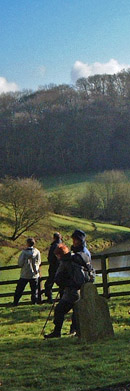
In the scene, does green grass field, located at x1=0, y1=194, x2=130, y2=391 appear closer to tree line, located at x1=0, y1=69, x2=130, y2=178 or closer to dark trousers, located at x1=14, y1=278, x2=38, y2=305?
dark trousers, located at x1=14, y1=278, x2=38, y2=305

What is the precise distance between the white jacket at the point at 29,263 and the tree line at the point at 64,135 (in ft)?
279

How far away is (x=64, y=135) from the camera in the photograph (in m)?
110

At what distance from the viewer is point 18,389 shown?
6934mm

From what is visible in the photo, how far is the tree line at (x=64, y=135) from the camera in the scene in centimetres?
10394

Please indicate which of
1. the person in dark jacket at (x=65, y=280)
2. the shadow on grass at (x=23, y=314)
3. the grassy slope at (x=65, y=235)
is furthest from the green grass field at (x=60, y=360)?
the grassy slope at (x=65, y=235)

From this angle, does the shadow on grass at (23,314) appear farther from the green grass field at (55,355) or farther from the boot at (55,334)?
the boot at (55,334)

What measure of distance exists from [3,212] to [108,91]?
93143 mm

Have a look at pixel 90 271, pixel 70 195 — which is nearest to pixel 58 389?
pixel 90 271

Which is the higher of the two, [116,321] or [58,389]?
[58,389]

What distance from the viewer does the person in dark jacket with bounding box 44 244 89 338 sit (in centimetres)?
1000

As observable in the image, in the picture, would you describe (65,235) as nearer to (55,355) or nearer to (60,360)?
(55,355)

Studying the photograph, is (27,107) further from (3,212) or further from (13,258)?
(13,258)

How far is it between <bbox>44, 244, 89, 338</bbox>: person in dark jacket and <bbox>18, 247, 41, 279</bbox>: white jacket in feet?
15.3

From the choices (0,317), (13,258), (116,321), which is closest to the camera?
(116,321)
